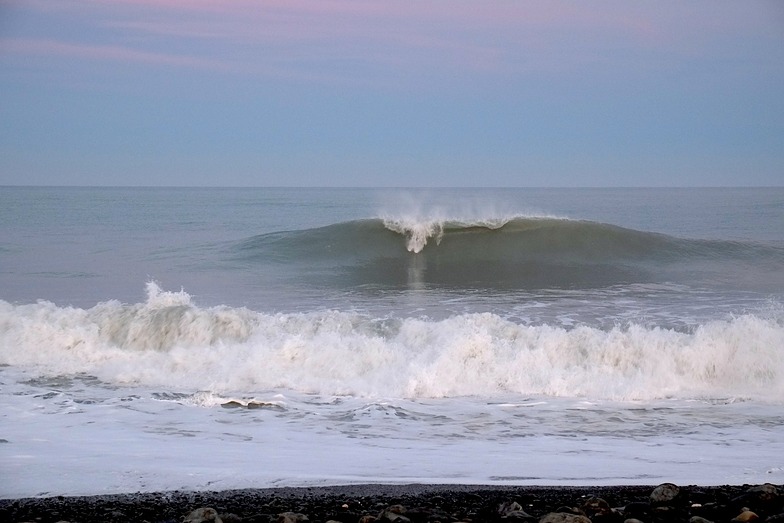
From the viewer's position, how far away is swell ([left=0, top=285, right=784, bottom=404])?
814 cm

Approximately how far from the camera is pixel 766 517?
4.04 metres

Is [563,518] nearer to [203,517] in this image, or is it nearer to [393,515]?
[393,515]

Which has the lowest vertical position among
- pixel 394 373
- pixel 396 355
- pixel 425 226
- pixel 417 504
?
pixel 417 504

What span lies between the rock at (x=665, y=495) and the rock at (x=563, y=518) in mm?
734

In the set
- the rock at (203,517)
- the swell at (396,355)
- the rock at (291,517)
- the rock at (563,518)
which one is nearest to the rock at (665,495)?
the rock at (563,518)

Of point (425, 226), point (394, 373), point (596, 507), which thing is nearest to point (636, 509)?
point (596, 507)

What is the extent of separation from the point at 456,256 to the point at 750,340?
929 cm

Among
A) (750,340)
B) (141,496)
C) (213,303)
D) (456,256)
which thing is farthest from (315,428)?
(456,256)

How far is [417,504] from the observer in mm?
4473

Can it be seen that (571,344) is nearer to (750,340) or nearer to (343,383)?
(750,340)

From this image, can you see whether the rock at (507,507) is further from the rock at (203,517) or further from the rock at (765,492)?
the rock at (203,517)

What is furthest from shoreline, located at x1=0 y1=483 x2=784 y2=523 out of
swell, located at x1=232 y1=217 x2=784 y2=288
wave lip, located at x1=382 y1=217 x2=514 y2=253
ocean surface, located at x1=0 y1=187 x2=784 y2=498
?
wave lip, located at x1=382 y1=217 x2=514 y2=253

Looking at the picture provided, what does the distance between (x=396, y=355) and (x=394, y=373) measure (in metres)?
0.55

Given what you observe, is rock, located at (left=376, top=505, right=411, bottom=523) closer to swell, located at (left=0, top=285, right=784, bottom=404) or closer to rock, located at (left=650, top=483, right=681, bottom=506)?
rock, located at (left=650, top=483, right=681, bottom=506)
